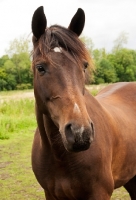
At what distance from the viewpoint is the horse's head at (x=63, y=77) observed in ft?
6.64

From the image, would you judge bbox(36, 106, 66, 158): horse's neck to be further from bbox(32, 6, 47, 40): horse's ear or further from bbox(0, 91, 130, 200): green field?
bbox(0, 91, 130, 200): green field

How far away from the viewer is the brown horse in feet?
6.95

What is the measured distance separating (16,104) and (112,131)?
11.1 meters

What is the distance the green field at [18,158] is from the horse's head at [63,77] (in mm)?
3016

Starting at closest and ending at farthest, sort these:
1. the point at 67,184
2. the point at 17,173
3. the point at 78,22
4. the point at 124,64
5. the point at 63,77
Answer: the point at 63,77 < the point at 78,22 < the point at 67,184 < the point at 17,173 < the point at 124,64

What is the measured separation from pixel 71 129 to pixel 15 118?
9.67 meters

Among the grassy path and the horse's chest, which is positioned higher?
the horse's chest

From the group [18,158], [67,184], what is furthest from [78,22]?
[18,158]

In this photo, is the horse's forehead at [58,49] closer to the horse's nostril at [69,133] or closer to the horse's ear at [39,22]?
the horse's ear at [39,22]

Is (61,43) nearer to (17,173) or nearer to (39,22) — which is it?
(39,22)

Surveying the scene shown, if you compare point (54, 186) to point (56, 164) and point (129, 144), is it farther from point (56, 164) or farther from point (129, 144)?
point (129, 144)

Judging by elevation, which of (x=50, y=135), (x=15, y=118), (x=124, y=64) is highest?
(x=50, y=135)

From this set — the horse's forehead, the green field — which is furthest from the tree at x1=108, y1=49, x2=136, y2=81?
the horse's forehead

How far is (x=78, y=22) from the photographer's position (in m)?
2.62
